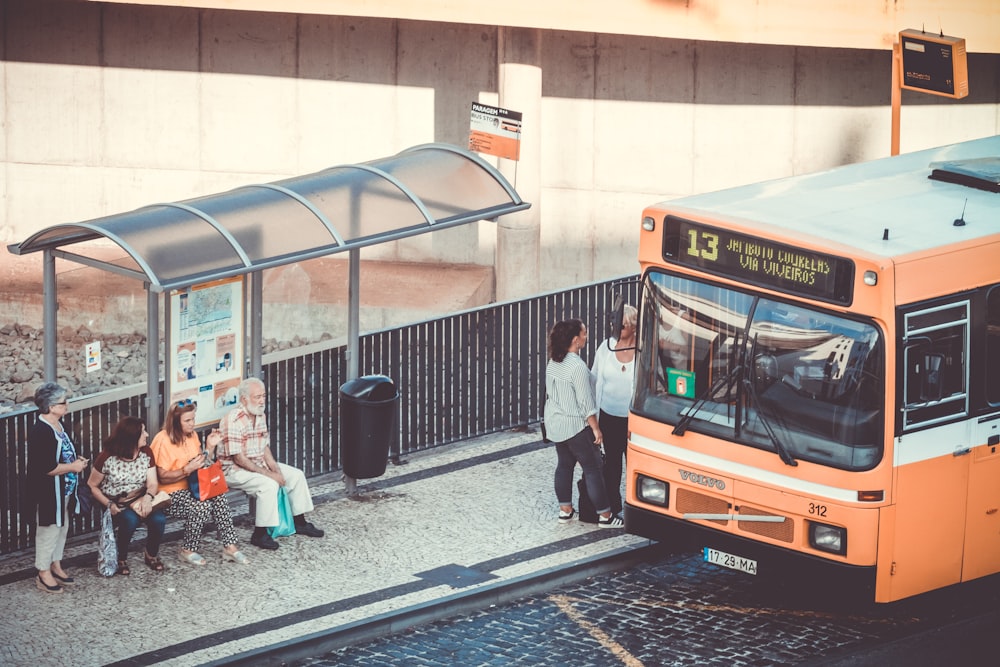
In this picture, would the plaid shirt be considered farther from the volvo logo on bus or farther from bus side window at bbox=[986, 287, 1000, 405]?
bus side window at bbox=[986, 287, 1000, 405]

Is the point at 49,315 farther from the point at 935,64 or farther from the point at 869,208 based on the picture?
the point at 935,64

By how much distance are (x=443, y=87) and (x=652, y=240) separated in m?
10.7

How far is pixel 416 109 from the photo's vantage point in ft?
69.4

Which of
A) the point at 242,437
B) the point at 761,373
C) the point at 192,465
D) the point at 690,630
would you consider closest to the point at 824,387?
the point at 761,373

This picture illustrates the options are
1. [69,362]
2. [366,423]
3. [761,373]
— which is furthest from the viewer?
[69,362]

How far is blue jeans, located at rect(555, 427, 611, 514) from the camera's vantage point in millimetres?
12148

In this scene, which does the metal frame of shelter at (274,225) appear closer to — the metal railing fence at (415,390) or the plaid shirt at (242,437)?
the metal railing fence at (415,390)

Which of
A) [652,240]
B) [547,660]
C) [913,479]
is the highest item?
[652,240]

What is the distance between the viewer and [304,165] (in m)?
21.4

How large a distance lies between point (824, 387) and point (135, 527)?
497 cm

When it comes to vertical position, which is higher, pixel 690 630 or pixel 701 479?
pixel 701 479

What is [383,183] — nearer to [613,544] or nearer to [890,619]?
[613,544]

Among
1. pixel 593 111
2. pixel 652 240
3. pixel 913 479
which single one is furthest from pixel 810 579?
pixel 593 111

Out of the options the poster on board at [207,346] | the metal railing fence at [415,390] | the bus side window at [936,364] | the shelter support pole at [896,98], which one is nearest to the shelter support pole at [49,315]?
the metal railing fence at [415,390]
